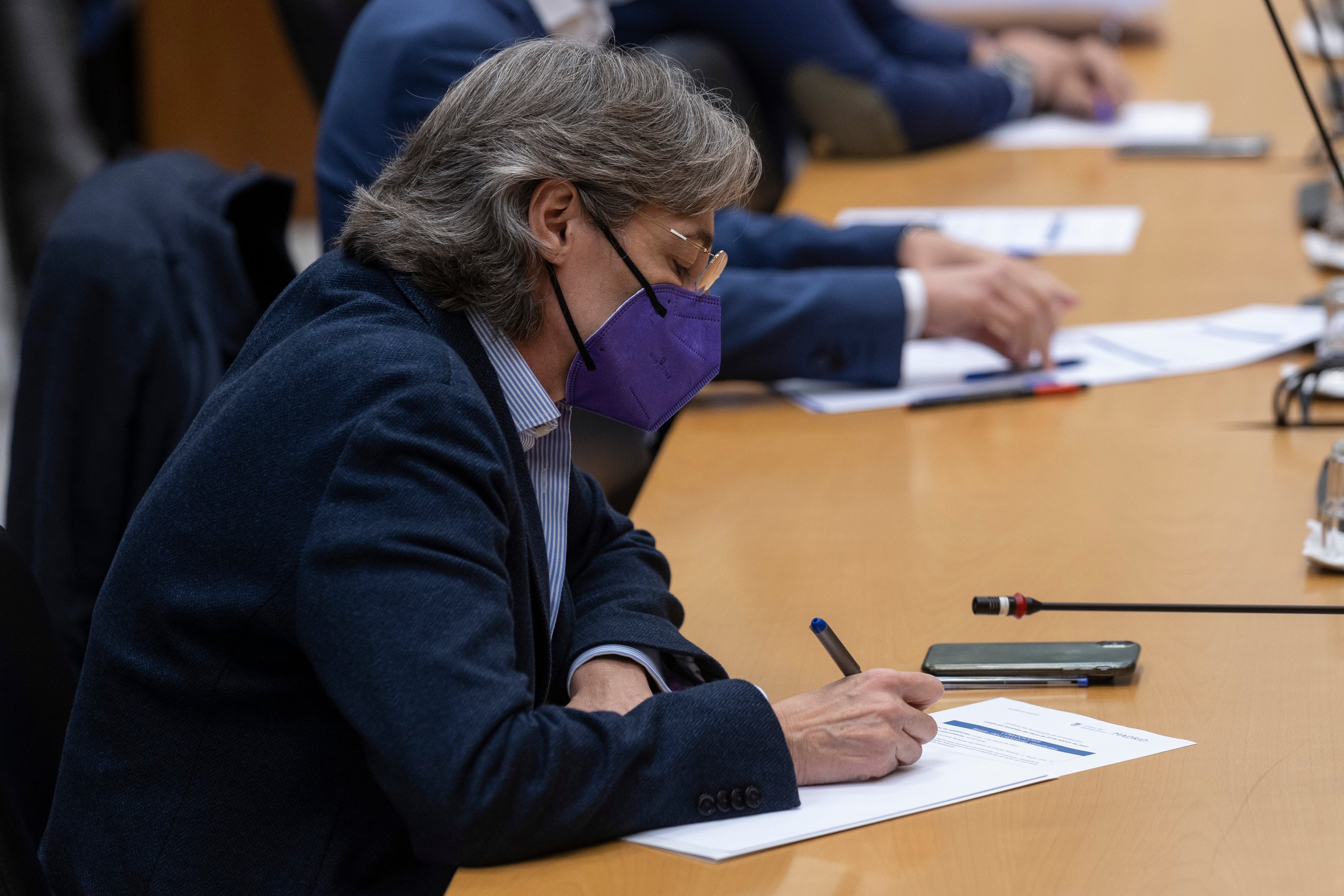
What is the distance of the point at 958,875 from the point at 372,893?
1.35ft

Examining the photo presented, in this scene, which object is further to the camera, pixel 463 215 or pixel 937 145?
pixel 937 145

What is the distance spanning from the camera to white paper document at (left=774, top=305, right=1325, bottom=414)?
6.13 ft

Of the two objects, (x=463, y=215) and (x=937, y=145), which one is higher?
(x=463, y=215)

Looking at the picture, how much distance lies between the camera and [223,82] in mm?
5258

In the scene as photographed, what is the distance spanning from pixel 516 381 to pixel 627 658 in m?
0.25

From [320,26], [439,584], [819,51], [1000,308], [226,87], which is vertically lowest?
[226,87]

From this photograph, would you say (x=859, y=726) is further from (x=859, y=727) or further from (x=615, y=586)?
(x=615, y=586)

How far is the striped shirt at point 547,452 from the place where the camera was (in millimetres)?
1104

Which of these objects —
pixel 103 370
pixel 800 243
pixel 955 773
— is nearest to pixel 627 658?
pixel 955 773

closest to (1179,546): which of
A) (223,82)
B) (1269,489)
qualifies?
(1269,489)

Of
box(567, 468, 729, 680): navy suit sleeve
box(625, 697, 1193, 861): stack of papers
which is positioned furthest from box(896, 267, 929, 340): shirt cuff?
box(625, 697, 1193, 861): stack of papers

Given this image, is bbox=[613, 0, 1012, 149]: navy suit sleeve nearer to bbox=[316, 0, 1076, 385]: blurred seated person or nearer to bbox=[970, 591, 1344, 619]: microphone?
bbox=[316, 0, 1076, 385]: blurred seated person

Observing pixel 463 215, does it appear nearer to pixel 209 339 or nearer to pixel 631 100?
pixel 631 100

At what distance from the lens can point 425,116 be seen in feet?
5.87
